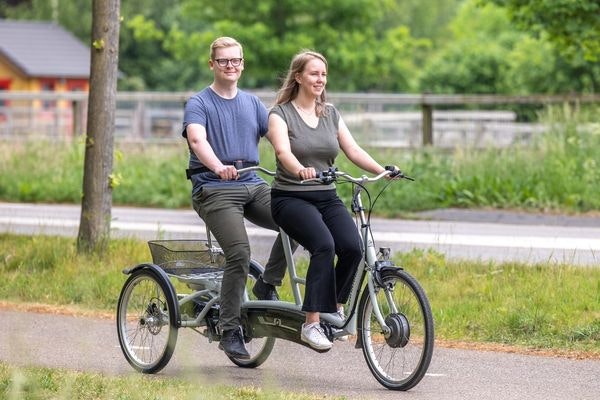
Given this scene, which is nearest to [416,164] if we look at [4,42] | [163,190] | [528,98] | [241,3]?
[528,98]

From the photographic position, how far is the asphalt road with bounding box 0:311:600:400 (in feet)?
24.1

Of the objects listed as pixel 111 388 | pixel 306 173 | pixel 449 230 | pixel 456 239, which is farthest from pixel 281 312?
pixel 449 230

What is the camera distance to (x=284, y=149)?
739cm

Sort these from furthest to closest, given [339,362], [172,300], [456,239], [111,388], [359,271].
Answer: [456,239] < [339,362] < [172,300] < [359,271] < [111,388]

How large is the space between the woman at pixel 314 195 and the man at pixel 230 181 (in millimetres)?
303

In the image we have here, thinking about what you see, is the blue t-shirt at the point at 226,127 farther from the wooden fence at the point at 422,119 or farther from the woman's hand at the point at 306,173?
the wooden fence at the point at 422,119

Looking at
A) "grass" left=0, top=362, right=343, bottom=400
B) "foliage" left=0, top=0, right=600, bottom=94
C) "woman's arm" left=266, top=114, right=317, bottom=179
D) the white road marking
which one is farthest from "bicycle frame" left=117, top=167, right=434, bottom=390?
"foliage" left=0, top=0, right=600, bottom=94

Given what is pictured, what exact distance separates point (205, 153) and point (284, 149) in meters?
0.49

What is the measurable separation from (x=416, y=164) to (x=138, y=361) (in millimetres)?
10262

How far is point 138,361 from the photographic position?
27.0 ft

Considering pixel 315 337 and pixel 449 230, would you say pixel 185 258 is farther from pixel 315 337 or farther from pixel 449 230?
pixel 449 230

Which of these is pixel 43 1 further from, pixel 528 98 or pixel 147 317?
pixel 147 317

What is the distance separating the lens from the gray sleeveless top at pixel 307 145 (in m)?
7.55

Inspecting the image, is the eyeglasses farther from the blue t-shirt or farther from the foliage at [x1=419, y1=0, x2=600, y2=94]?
the foliage at [x1=419, y1=0, x2=600, y2=94]
